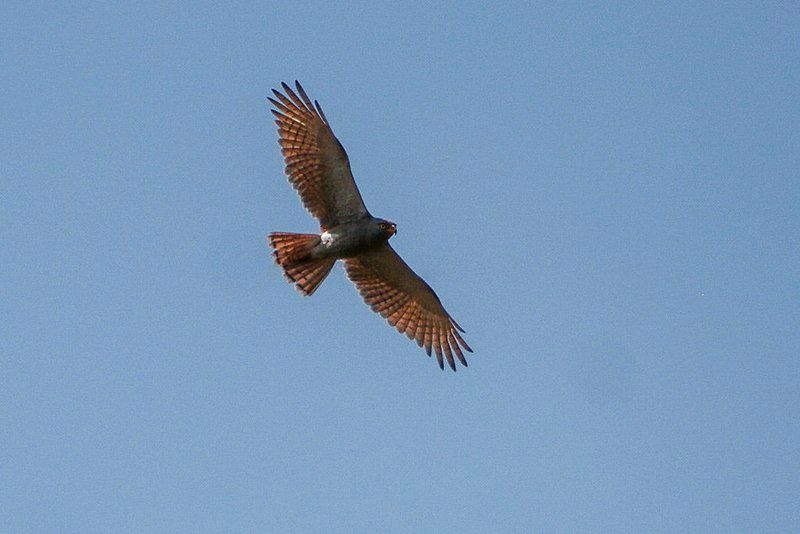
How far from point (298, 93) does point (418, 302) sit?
4.41 m

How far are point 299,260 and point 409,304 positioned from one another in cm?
288

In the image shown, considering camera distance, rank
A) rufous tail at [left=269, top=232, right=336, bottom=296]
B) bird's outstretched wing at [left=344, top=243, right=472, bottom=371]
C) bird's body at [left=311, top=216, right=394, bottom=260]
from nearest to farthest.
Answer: rufous tail at [left=269, top=232, right=336, bottom=296]
bird's body at [left=311, top=216, right=394, bottom=260]
bird's outstretched wing at [left=344, top=243, right=472, bottom=371]

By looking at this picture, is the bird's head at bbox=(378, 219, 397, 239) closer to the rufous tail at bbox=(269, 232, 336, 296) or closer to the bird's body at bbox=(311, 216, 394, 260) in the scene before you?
the bird's body at bbox=(311, 216, 394, 260)

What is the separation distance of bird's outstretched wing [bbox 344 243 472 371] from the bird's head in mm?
1254

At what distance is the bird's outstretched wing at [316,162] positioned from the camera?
25375 millimetres

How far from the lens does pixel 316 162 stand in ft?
83.7

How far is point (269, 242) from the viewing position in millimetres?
25375

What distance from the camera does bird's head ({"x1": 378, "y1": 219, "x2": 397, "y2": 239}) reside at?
84.4 ft

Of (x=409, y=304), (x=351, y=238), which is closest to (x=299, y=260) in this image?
(x=351, y=238)

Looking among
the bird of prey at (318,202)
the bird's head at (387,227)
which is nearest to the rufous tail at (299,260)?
the bird of prey at (318,202)

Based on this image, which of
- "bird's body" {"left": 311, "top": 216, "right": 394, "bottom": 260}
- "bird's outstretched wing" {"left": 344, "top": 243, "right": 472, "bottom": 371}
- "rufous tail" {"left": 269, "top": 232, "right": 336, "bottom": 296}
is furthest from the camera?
Answer: "bird's outstretched wing" {"left": 344, "top": 243, "right": 472, "bottom": 371}

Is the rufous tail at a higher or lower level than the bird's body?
lower

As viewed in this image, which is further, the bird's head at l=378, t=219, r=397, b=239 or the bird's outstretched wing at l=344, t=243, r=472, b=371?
the bird's outstretched wing at l=344, t=243, r=472, b=371

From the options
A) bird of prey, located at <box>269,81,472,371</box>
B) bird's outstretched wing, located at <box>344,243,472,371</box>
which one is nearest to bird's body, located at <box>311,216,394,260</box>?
bird of prey, located at <box>269,81,472,371</box>
